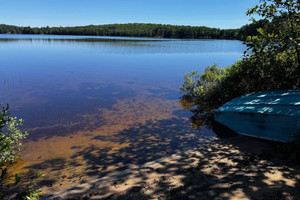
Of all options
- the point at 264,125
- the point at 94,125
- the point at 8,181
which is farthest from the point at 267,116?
the point at 8,181

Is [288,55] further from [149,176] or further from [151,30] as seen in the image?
[151,30]

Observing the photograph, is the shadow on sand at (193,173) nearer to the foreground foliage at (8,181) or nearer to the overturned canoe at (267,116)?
the overturned canoe at (267,116)

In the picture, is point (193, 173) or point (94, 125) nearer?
point (193, 173)

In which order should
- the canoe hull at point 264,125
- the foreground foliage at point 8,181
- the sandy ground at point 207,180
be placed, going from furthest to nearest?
the canoe hull at point 264,125 → the sandy ground at point 207,180 → the foreground foliage at point 8,181

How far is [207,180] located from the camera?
5059 millimetres

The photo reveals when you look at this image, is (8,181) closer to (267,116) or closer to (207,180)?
(207,180)

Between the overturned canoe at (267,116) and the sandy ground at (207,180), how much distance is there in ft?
2.95

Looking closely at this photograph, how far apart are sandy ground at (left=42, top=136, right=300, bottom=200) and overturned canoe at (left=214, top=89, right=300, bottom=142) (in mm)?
898

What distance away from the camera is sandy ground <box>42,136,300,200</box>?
4430 millimetres

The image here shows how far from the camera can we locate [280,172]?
5207mm

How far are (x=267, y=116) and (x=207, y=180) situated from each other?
13.9 ft

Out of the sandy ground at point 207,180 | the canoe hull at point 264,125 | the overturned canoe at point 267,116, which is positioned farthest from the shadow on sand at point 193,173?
the overturned canoe at point 267,116

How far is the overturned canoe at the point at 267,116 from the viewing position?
22.6ft

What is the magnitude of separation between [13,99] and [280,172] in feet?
57.6
